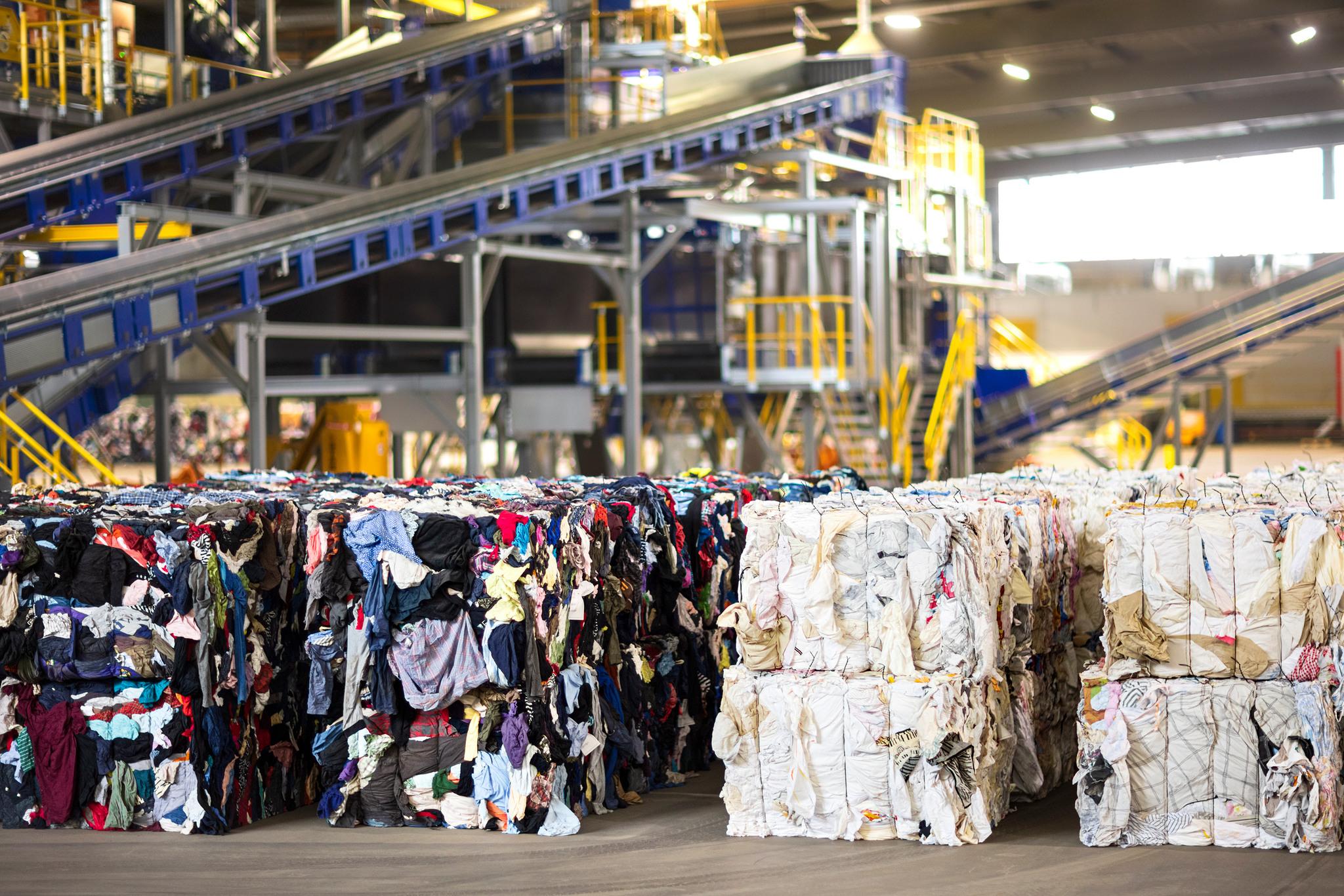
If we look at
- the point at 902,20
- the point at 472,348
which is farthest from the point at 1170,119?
the point at 472,348

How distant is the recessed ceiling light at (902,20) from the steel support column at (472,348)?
13.0m

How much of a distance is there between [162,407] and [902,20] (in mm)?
16356

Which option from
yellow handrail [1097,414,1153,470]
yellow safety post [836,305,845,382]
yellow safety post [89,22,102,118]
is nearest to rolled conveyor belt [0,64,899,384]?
yellow safety post [836,305,845,382]

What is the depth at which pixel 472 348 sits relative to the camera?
1766 centimetres

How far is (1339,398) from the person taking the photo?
41.2 metres

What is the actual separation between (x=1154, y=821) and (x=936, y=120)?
101ft

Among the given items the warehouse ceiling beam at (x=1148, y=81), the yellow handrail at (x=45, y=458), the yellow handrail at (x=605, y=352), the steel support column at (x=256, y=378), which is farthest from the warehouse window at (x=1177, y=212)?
the yellow handrail at (x=45, y=458)

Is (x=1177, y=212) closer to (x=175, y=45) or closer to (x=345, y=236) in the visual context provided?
(x=175, y=45)

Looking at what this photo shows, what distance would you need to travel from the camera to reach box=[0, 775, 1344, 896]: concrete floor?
6203 mm

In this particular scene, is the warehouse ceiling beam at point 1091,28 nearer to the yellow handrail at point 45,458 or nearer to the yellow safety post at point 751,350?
the yellow safety post at point 751,350

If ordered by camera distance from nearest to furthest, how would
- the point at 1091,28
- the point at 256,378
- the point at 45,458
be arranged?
the point at 45,458 < the point at 256,378 < the point at 1091,28

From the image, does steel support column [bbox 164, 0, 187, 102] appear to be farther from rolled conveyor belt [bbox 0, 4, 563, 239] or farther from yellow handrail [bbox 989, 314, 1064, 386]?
yellow handrail [bbox 989, 314, 1064, 386]

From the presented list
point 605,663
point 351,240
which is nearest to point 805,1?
point 351,240

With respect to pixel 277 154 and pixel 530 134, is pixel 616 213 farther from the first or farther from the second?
pixel 277 154
